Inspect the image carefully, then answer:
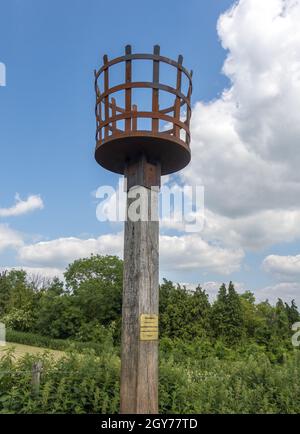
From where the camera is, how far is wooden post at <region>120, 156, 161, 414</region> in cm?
289

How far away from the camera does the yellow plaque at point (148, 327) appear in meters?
2.91

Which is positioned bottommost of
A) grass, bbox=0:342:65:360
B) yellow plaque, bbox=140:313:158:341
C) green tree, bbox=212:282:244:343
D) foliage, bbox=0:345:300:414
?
foliage, bbox=0:345:300:414

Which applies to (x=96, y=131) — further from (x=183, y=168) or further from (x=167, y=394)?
(x=167, y=394)

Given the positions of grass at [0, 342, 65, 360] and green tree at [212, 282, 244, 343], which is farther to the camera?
green tree at [212, 282, 244, 343]

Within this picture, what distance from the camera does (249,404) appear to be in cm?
434

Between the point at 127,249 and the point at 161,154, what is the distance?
825 mm

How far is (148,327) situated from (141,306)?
161mm

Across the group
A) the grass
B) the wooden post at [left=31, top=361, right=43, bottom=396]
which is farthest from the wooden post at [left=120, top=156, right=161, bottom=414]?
the grass

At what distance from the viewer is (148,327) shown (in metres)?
2.93

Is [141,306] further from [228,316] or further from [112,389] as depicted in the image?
[228,316]

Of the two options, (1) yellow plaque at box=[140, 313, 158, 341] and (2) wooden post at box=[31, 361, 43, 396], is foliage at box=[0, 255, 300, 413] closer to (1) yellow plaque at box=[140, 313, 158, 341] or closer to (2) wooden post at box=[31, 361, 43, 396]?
(2) wooden post at box=[31, 361, 43, 396]

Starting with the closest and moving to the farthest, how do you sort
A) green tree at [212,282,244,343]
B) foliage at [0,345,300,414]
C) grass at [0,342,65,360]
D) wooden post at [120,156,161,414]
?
1. wooden post at [120,156,161,414]
2. foliage at [0,345,300,414]
3. grass at [0,342,65,360]
4. green tree at [212,282,244,343]

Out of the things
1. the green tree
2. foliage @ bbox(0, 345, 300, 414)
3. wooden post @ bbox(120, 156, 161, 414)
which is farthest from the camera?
the green tree

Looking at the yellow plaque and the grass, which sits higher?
the yellow plaque
